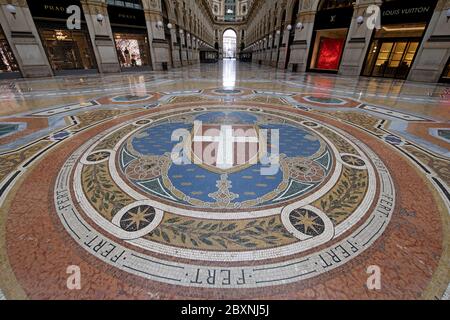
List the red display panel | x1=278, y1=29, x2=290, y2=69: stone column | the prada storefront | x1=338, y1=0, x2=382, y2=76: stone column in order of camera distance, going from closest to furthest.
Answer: the prada storefront
x1=338, y1=0, x2=382, y2=76: stone column
the red display panel
x1=278, y1=29, x2=290, y2=69: stone column

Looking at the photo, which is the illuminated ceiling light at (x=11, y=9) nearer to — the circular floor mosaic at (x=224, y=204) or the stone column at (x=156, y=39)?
the stone column at (x=156, y=39)

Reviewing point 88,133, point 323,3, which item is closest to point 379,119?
point 88,133

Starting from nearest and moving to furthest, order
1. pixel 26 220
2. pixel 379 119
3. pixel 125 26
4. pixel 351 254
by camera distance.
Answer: pixel 351 254 < pixel 26 220 < pixel 379 119 < pixel 125 26

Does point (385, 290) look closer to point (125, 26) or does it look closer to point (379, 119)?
point (379, 119)

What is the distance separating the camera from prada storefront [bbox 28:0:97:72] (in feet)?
36.3

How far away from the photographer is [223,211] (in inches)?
76.8

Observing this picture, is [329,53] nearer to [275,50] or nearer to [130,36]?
[275,50]

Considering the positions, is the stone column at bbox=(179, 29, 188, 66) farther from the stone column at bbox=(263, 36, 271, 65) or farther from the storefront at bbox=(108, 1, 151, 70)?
the stone column at bbox=(263, 36, 271, 65)


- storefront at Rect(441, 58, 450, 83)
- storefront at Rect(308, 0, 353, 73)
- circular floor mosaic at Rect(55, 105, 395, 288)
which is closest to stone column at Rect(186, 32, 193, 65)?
storefront at Rect(308, 0, 353, 73)

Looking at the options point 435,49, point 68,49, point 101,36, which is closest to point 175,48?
point 101,36

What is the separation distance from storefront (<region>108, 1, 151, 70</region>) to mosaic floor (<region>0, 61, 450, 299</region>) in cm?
1348

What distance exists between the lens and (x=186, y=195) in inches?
86.0

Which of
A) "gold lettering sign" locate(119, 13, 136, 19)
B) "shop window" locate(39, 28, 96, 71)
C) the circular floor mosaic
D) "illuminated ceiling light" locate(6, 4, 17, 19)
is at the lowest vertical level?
the circular floor mosaic
